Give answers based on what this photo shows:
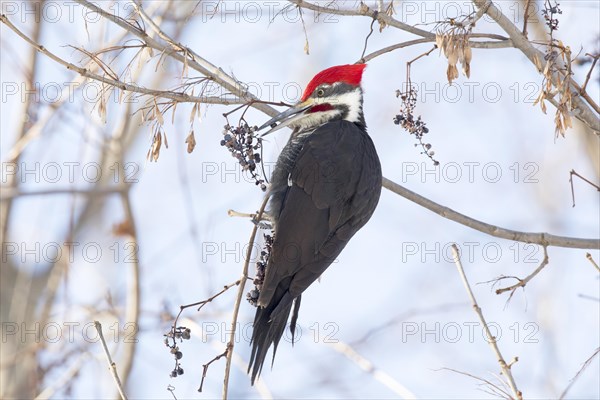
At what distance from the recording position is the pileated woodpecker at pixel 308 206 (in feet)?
12.1

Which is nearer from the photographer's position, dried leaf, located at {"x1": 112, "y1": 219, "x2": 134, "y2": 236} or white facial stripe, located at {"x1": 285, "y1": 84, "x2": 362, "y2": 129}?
white facial stripe, located at {"x1": 285, "y1": 84, "x2": 362, "y2": 129}

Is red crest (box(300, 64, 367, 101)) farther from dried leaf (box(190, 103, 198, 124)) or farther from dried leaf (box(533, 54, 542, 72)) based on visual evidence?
dried leaf (box(533, 54, 542, 72))

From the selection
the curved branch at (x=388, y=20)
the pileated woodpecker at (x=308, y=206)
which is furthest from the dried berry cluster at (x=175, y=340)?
the curved branch at (x=388, y=20)

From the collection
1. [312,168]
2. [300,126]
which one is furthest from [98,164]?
[312,168]

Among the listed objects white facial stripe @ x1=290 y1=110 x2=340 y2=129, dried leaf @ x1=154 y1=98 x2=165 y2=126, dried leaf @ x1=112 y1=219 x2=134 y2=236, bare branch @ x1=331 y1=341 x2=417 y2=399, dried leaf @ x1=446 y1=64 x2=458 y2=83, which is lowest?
bare branch @ x1=331 y1=341 x2=417 y2=399

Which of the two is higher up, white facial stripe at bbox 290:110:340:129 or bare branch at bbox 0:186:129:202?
white facial stripe at bbox 290:110:340:129

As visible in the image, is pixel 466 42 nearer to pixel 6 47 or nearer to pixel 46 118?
pixel 46 118

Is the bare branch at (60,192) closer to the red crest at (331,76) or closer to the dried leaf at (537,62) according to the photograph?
the red crest at (331,76)

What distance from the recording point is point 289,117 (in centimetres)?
404

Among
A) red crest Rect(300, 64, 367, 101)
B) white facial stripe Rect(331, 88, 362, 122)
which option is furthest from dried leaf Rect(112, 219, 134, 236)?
white facial stripe Rect(331, 88, 362, 122)

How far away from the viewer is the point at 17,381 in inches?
222

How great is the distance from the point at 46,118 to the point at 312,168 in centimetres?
182

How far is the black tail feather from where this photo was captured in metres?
3.60

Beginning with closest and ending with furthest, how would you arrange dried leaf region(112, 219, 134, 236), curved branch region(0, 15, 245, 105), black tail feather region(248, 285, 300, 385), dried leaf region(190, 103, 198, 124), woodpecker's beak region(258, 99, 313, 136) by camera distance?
1. curved branch region(0, 15, 245, 105)
2. dried leaf region(190, 103, 198, 124)
3. black tail feather region(248, 285, 300, 385)
4. woodpecker's beak region(258, 99, 313, 136)
5. dried leaf region(112, 219, 134, 236)
